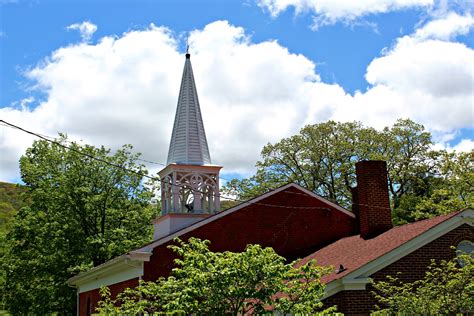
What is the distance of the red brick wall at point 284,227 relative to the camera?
23247 mm

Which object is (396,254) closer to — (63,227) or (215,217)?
(215,217)

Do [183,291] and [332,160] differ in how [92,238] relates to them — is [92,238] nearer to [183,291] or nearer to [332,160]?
[332,160]

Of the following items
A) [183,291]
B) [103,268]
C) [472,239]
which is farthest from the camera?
[103,268]

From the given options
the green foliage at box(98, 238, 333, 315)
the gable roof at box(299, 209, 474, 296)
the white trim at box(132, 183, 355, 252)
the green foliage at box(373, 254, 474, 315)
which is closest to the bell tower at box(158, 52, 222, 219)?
the white trim at box(132, 183, 355, 252)

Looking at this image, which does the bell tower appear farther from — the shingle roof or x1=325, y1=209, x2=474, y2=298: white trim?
x1=325, y1=209, x2=474, y2=298: white trim

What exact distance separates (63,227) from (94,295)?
834cm

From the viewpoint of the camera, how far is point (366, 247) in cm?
1950

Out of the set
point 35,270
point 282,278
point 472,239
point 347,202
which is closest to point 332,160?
point 347,202

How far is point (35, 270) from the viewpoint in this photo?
35.5 metres

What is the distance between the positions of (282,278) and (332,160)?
36262 millimetres

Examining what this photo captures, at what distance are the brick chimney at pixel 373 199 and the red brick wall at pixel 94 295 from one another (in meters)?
8.45

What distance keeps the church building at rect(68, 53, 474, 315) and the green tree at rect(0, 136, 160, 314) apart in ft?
14.7

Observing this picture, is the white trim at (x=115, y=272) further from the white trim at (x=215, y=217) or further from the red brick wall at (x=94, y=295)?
the white trim at (x=215, y=217)

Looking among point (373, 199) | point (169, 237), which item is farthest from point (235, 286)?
point (373, 199)
